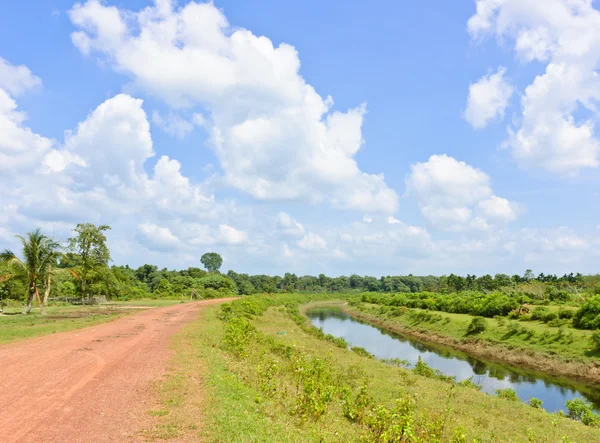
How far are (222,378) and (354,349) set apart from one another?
2639 centimetres

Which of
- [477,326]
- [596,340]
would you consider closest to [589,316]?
[596,340]

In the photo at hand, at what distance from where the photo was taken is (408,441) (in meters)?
10.1

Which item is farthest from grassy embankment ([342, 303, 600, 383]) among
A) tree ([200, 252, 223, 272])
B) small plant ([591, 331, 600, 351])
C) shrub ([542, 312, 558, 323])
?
tree ([200, 252, 223, 272])

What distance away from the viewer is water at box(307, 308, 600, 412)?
29.5 m

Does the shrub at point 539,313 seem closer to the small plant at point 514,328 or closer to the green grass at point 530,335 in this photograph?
the green grass at point 530,335

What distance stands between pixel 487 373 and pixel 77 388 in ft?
119

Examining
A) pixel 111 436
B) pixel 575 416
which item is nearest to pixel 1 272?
pixel 111 436

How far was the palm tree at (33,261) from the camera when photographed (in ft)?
116

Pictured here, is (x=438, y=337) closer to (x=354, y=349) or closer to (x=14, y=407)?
(x=354, y=349)

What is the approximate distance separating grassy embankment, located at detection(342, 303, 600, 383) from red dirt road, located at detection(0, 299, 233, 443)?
3598 cm

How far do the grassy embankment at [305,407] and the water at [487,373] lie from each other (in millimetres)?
9500

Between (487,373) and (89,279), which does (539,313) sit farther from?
(89,279)

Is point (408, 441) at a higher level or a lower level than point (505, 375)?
higher

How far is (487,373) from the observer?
3653 cm
